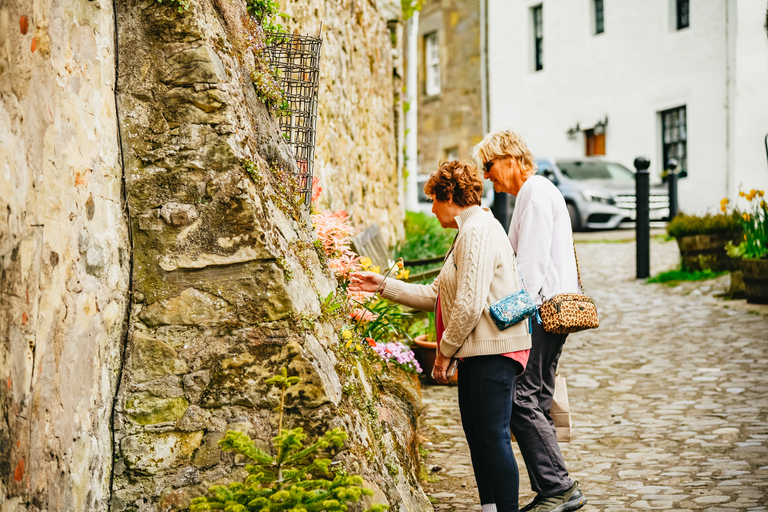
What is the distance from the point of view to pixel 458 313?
3.24 metres

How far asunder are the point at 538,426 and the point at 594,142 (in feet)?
58.1

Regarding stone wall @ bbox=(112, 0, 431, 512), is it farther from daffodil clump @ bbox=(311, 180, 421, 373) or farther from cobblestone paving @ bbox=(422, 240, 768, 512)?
cobblestone paving @ bbox=(422, 240, 768, 512)

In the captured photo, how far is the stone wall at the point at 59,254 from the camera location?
2.32m

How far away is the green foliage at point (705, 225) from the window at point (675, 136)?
7819 mm

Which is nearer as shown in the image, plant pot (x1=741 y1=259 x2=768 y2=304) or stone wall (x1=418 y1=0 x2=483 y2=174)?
plant pot (x1=741 y1=259 x2=768 y2=304)

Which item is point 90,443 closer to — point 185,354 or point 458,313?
point 185,354

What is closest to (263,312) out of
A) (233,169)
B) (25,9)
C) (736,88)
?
(233,169)

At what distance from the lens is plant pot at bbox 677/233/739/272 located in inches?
410

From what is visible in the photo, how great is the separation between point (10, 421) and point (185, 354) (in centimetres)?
76

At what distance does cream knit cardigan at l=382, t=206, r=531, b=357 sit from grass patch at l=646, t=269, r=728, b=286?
7.59 m

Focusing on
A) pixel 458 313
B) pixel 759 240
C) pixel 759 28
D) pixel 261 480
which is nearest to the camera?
pixel 261 480

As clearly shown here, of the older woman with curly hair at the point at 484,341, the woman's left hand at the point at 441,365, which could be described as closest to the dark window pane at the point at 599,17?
the older woman with curly hair at the point at 484,341

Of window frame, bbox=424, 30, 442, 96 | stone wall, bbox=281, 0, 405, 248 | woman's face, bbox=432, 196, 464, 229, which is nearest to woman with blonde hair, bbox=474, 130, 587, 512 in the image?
woman's face, bbox=432, 196, 464, 229

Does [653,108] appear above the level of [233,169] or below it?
above
